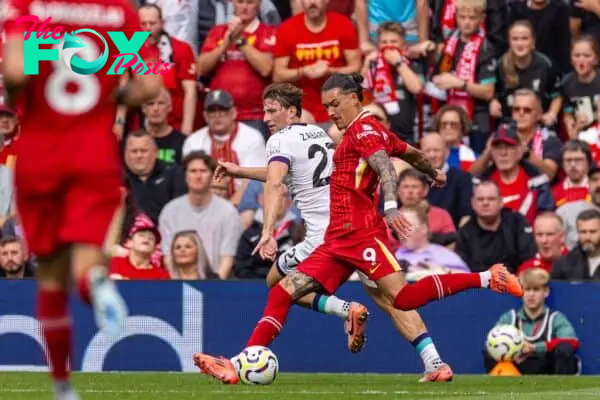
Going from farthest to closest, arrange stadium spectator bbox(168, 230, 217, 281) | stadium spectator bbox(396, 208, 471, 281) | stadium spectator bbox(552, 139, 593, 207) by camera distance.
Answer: stadium spectator bbox(552, 139, 593, 207), stadium spectator bbox(168, 230, 217, 281), stadium spectator bbox(396, 208, 471, 281)

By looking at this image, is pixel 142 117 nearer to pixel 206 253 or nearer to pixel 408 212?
pixel 206 253

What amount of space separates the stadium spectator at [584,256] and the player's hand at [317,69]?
133 inches

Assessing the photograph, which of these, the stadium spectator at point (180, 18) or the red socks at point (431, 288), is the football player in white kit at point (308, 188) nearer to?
the red socks at point (431, 288)

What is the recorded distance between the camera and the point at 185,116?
18.1 m

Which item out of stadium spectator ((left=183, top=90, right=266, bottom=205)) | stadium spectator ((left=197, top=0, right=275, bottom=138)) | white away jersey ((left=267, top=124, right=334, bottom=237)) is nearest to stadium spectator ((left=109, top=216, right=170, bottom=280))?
stadium spectator ((left=183, top=90, right=266, bottom=205))

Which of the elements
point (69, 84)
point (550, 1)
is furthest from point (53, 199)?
point (550, 1)

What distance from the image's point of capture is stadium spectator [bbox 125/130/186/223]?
55.1ft

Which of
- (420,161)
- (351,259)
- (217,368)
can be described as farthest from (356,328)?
(420,161)

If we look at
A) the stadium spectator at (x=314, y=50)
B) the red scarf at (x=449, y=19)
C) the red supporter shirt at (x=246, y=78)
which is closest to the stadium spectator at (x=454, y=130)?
the stadium spectator at (x=314, y=50)

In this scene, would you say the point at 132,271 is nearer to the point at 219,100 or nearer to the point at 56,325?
the point at 219,100

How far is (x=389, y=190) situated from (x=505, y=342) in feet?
10.5

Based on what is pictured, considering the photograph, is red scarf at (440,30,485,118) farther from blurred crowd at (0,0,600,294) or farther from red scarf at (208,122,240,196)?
red scarf at (208,122,240,196)

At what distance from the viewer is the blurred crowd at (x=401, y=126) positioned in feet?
51.5

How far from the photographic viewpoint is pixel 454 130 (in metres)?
17.0
